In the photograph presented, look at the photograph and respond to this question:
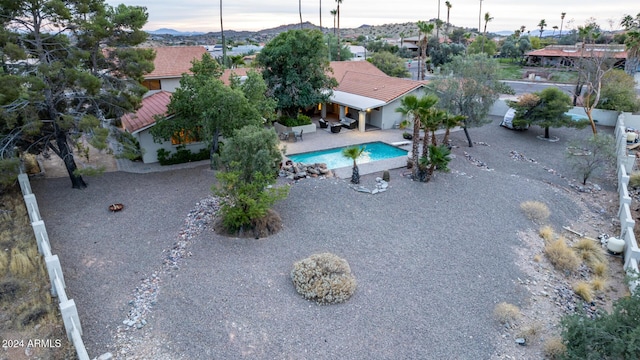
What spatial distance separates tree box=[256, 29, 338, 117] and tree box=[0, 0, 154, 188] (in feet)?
32.2

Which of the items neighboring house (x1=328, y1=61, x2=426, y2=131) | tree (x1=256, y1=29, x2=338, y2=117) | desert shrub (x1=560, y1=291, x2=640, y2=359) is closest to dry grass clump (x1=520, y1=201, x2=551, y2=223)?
desert shrub (x1=560, y1=291, x2=640, y2=359)

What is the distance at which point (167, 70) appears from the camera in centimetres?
2595

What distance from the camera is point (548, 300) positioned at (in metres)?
10.9

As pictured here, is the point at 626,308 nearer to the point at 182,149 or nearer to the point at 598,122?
the point at 182,149

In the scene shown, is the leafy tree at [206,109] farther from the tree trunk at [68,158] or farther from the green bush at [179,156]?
the tree trunk at [68,158]

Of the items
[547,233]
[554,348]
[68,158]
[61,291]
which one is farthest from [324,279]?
[68,158]

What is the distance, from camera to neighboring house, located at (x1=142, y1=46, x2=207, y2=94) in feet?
83.7

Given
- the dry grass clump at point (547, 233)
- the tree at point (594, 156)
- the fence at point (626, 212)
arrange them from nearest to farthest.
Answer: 1. the fence at point (626, 212)
2. the dry grass clump at point (547, 233)
3. the tree at point (594, 156)

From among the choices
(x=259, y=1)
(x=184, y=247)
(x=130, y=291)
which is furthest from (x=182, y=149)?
(x=259, y=1)

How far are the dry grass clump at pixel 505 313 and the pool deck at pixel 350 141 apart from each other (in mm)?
11141

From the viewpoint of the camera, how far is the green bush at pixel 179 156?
67.3 feet

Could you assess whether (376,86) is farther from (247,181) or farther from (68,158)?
(68,158)

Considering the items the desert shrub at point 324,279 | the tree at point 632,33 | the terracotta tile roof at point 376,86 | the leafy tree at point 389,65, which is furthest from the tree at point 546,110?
the desert shrub at point 324,279

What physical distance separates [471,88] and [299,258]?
16.5m
